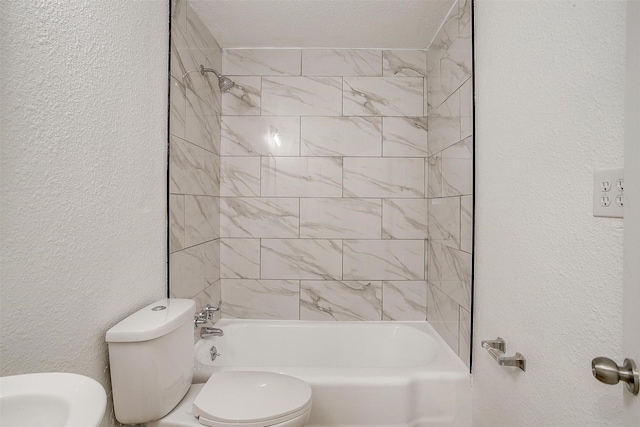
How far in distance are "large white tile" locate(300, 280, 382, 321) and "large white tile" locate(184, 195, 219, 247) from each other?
Answer: 719 millimetres

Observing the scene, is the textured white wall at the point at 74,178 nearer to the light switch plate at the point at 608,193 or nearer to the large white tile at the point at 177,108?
the large white tile at the point at 177,108

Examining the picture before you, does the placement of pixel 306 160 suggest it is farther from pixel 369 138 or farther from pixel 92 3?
pixel 92 3

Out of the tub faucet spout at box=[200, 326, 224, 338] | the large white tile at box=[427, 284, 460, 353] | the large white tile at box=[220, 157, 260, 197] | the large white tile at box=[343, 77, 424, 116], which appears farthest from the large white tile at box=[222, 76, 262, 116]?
the large white tile at box=[427, 284, 460, 353]

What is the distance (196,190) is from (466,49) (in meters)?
1.59

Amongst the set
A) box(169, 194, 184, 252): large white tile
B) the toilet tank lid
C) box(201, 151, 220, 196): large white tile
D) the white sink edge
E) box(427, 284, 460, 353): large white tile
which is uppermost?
box(201, 151, 220, 196): large white tile

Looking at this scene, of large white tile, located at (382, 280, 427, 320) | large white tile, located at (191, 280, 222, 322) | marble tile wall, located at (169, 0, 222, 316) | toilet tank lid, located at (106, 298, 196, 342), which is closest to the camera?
toilet tank lid, located at (106, 298, 196, 342)

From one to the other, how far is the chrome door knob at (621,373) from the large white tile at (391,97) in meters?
1.97

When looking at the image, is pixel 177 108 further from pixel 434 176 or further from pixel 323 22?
pixel 434 176

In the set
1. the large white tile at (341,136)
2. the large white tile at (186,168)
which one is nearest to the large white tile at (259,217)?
the large white tile at (186,168)

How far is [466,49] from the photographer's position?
1716 millimetres

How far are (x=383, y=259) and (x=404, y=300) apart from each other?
31 centimetres

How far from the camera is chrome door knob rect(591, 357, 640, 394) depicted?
2.20 feet

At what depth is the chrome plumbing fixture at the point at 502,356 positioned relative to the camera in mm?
1203

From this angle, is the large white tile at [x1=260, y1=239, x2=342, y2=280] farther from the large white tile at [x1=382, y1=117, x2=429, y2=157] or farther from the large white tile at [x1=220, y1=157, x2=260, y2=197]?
the large white tile at [x1=382, y1=117, x2=429, y2=157]
